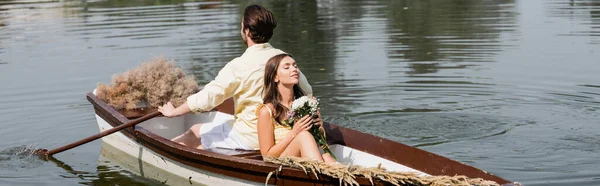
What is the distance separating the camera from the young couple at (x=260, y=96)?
727 centimetres

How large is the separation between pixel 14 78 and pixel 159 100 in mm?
5455

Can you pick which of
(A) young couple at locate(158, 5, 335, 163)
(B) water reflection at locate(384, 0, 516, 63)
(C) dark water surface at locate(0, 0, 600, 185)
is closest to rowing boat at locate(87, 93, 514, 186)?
(A) young couple at locate(158, 5, 335, 163)

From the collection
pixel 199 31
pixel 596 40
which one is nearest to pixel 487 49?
pixel 596 40

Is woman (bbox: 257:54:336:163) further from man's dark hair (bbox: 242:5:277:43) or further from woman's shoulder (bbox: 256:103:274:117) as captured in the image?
man's dark hair (bbox: 242:5:277:43)

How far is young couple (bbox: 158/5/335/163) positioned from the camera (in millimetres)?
7270

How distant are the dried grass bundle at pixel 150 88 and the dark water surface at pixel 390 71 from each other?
677mm

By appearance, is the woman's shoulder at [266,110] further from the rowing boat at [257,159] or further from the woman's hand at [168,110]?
the woman's hand at [168,110]

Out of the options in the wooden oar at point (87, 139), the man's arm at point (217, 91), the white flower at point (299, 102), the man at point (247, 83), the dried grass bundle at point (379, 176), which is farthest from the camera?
the wooden oar at point (87, 139)

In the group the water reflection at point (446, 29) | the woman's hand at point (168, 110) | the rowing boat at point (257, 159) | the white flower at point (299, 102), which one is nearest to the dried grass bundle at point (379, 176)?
the rowing boat at point (257, 159)

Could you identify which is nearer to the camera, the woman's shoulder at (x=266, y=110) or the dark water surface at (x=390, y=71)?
the woman's shoulder at (x=266, y=110)

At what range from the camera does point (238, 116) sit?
26.3 ft

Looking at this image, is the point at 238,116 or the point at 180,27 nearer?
the point at 238,116

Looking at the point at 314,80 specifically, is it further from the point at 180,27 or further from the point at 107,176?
the point at 180,27

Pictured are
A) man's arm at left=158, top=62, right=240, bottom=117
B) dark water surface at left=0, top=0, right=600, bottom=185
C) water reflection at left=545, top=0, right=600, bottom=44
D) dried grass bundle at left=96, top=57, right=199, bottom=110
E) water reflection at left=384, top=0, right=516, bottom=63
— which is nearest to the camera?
man's arm at left=158, top=62, right=240, bottom=117
